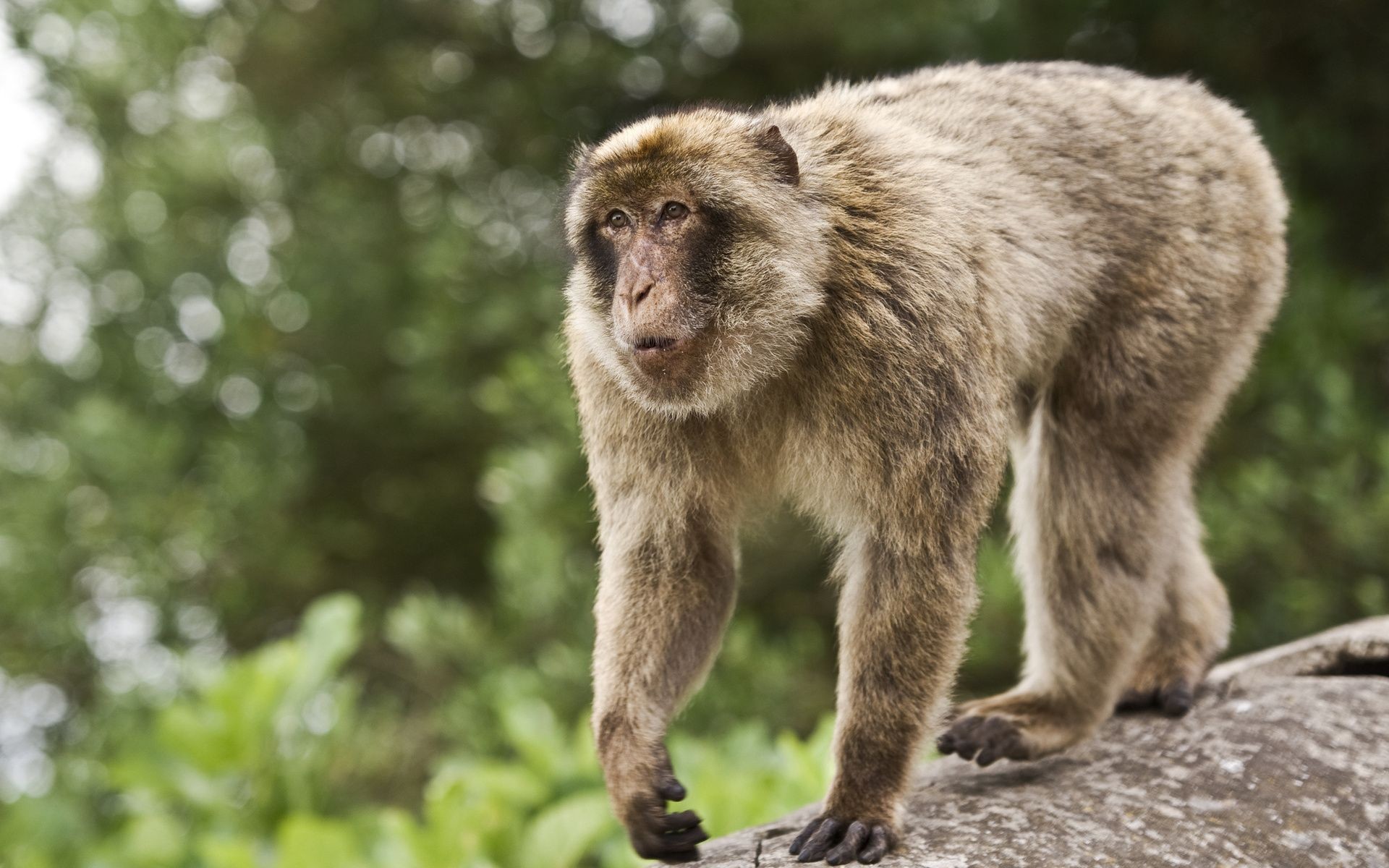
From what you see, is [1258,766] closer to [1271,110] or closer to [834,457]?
[834,457]

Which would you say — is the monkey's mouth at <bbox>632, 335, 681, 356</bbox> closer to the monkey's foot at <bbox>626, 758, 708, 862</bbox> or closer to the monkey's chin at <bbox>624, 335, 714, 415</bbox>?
the monkey's chin at <bbox>624, 335, 714, 415</bbox>

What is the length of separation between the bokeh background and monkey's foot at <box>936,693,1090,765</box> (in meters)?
1.11

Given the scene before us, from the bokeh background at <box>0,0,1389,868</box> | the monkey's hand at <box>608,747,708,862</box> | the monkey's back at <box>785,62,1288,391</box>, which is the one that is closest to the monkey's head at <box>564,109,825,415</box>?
the monkey's back at <box>785,62,1288,391</box>

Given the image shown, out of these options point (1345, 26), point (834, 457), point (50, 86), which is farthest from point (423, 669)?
point (1345, 26)

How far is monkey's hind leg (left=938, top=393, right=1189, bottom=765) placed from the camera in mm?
3590

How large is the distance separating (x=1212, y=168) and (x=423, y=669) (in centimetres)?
477

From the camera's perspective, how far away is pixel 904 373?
2988 millimetres

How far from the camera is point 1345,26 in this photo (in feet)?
21.5

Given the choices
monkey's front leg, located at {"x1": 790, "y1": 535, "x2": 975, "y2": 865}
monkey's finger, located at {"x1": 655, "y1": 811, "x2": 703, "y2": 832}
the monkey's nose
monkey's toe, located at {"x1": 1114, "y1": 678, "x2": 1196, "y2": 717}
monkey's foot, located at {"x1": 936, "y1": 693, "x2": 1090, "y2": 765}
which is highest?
the monkey's nose

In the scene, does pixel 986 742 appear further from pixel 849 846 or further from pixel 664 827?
pixel 664 827

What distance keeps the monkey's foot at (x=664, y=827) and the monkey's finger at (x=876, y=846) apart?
1.24 feet

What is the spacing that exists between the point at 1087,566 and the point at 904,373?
0.98 metres

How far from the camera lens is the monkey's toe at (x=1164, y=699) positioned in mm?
3826

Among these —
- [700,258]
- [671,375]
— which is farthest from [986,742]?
[700,258]
